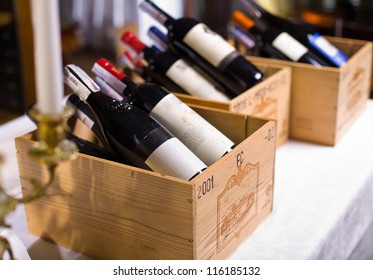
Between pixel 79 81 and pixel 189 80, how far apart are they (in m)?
0.31

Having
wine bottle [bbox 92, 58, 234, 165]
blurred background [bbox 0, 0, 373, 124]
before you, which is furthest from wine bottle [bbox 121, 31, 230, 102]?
blurred background [bbox 0, 0, 373, 124]

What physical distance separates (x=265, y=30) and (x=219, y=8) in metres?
3.22

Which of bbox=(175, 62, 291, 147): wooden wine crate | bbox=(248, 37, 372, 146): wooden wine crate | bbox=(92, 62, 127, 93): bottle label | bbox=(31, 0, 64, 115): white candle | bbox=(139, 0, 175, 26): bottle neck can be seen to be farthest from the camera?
bbox=(248, 37, 372, 146): wooden wine crate

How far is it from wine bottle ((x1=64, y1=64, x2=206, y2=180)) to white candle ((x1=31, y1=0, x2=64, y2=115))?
37cm

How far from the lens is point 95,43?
15.8 ft

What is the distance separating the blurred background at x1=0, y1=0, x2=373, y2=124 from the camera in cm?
328

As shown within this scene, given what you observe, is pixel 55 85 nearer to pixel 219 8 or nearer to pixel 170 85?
pixel 170 85

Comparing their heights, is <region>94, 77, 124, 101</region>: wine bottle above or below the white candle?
below

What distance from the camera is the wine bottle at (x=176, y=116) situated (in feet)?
2.87

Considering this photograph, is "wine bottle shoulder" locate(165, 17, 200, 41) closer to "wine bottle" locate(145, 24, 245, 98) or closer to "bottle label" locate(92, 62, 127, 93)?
"wine bottle" locate(145, 24, 245, 98)

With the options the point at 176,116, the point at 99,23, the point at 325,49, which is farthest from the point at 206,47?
the point at 99,23

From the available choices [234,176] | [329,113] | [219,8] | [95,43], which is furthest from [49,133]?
[95,43]

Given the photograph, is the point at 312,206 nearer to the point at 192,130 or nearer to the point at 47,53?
the point at 192,130

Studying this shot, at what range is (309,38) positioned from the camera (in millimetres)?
1339
